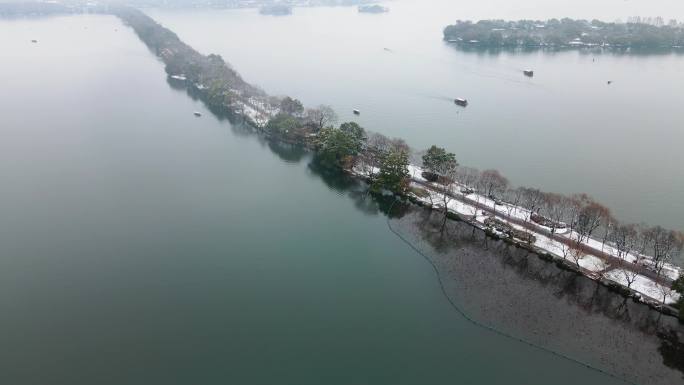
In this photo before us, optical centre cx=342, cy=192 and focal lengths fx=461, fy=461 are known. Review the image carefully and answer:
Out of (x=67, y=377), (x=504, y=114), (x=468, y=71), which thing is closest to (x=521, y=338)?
(x=67, y=377)

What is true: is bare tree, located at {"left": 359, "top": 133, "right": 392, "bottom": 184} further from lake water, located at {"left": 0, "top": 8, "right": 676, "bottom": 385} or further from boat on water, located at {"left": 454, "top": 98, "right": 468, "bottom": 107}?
boat on water, located at {"left": 454, "top": 98, "right": 468, "bottom": 107}

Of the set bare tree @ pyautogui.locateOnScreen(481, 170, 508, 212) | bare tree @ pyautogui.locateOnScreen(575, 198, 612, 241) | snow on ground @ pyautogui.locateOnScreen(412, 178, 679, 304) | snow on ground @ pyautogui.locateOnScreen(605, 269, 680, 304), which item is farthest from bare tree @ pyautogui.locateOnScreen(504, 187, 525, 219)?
snow on ground @ pyautogui.locateOnScreen(605, 269, 680, 304)

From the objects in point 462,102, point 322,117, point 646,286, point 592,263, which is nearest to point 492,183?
point 592,263

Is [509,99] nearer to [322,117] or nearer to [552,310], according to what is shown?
[322,117]

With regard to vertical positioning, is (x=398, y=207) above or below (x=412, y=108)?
below

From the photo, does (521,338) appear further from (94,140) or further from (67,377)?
(94,140)

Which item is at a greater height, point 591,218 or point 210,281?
point 591,218
